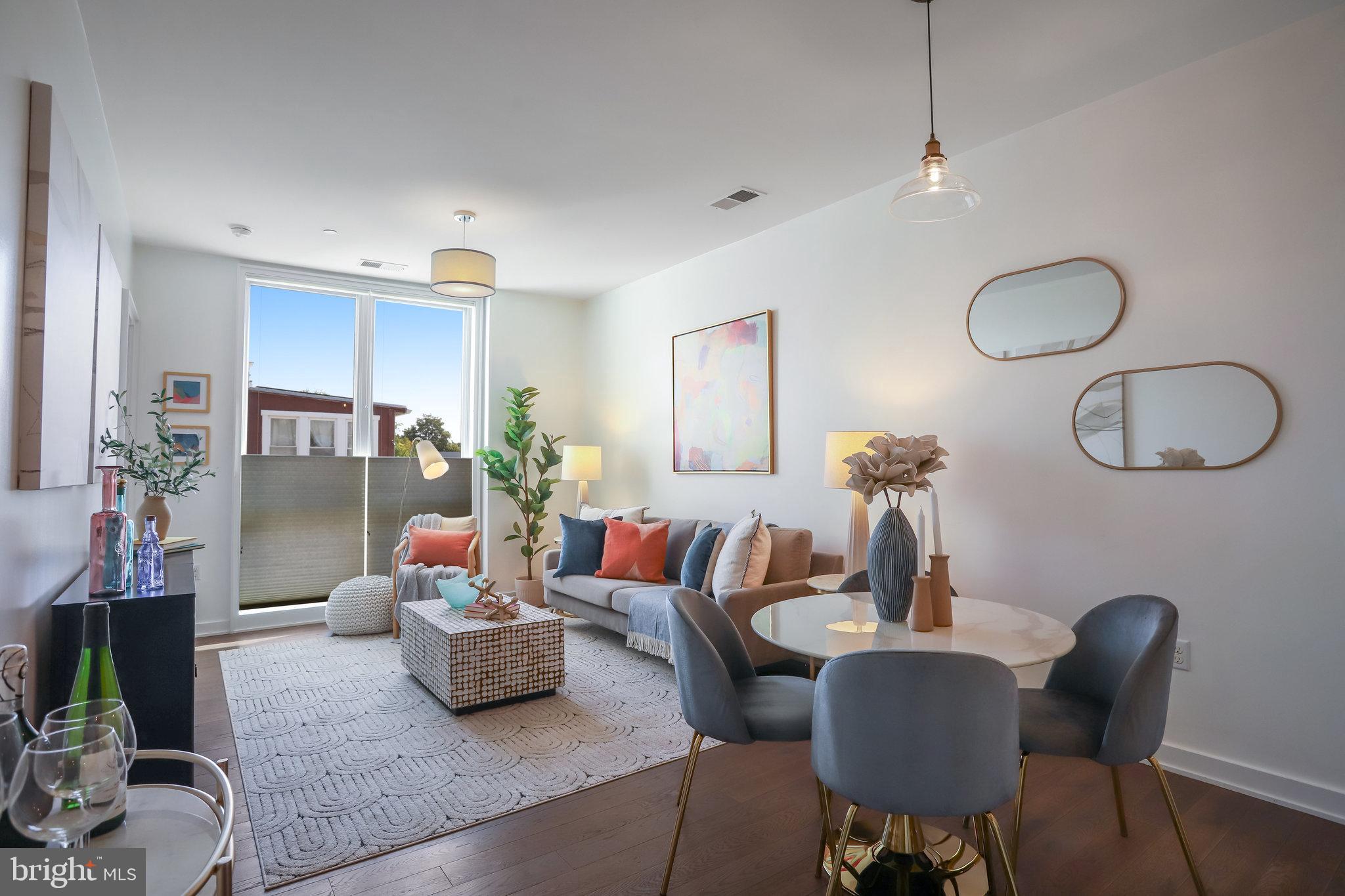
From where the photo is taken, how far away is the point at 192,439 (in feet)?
17.1

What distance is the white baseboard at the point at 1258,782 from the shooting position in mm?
2445

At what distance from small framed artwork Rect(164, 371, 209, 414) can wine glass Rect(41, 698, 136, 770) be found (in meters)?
5.01

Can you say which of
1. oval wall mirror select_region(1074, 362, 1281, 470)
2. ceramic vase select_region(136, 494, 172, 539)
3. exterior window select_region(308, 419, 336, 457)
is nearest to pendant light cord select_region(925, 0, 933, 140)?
oval wall mirror select_region(1074, 362, 1281, 470)

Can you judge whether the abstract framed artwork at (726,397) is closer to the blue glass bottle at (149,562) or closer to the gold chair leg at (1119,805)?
the gold chair leg at (1119,805)

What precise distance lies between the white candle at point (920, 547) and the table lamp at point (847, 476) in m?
0.30

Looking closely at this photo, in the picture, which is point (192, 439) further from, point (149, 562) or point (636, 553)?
point (149, 562)

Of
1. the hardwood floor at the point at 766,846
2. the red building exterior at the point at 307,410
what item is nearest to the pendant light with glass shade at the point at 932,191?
the hardwood floor at the point at 766,846

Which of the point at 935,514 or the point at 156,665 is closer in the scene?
the point at 156,665

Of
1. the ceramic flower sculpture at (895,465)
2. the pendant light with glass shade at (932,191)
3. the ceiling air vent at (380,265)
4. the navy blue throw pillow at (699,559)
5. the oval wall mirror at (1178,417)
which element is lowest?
the navy blue throw pillow at (699,559)

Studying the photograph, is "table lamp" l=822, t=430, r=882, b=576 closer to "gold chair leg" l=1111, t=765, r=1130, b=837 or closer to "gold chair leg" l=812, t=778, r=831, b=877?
"gold chair leg" l=1111, t=765, r=1130, b=837

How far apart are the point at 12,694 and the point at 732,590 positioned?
119 inches

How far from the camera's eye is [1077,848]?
2.23 meters

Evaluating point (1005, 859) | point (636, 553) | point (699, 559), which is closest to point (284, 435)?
point (636, 553)

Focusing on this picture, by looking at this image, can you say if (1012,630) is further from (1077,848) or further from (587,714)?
(587,714)
